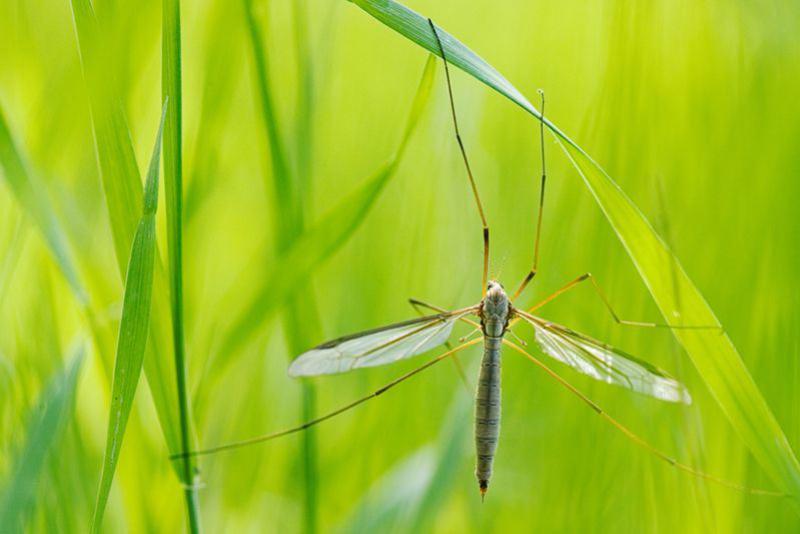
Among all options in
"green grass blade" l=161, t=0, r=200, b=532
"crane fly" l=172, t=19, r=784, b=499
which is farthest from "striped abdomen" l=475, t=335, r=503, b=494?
"green grass blade" l=161, t=0, r=200, b=532

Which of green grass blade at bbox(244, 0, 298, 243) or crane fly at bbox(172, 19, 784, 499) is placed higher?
green grass blade at bbox(244, 0, 298, 243)

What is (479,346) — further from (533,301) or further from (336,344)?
(336,344)

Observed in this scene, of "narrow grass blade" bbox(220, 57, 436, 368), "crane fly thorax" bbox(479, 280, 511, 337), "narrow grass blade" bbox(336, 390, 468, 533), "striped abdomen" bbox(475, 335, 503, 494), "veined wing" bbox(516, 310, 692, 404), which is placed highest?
"narrow grass blade" bbox(220, 57, 436, 368)

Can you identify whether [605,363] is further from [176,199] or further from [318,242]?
[176,199]

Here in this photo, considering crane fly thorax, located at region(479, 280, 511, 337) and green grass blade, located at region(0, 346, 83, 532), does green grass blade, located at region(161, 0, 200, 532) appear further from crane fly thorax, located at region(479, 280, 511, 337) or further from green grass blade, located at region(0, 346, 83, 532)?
crane fly thorax, located at region(479, 280, 511, 337)

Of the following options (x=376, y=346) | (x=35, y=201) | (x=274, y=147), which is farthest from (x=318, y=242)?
(x=35, y=201)

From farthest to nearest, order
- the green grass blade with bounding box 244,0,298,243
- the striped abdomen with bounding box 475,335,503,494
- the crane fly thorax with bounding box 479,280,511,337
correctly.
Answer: the crane fly thorax with bounding box 479,280,511,337 → the striped abdomen with bounding box 475,335,503,494 → the green grass blade with bounding box 244,0,298,243

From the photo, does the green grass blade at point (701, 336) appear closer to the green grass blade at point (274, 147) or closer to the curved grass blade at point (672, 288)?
the curved grass blade at point (672, 288)

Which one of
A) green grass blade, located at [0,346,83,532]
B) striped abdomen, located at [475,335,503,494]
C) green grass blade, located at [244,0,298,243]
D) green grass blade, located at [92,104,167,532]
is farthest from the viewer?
striped abdomen, located at [475,335,503,494]

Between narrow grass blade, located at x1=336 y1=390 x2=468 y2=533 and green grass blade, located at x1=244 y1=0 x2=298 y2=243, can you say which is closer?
green grass blade, located at x1=244 y1=0 x2=298 y2=243
